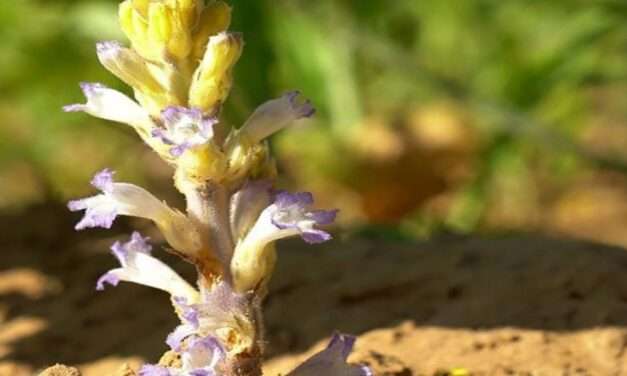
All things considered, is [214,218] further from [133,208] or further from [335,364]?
[335,364]

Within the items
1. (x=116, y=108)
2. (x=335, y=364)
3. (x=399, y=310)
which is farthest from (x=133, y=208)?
(x=399, y=310)

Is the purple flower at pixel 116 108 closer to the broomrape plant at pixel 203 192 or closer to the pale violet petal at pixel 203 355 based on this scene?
→ the broomrape plant at pixel 203 192

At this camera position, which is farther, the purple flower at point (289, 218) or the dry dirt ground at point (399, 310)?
the dry dirt ground at point (399, 310)

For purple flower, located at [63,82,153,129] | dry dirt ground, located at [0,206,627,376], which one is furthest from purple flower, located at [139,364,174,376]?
dry dirt ground, located at [0,206,627,376]

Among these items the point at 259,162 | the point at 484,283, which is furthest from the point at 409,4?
the point at 259,162

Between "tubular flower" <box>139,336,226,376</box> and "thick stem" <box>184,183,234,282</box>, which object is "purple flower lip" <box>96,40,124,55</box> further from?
"tubular flower" <box>139,336,226,376</box>

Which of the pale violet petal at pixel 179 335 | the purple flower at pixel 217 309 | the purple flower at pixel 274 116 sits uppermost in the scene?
the purple flower at pixel 274 116

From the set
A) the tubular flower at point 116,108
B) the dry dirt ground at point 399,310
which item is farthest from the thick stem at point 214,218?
the dry dirt ground at point 399,310
